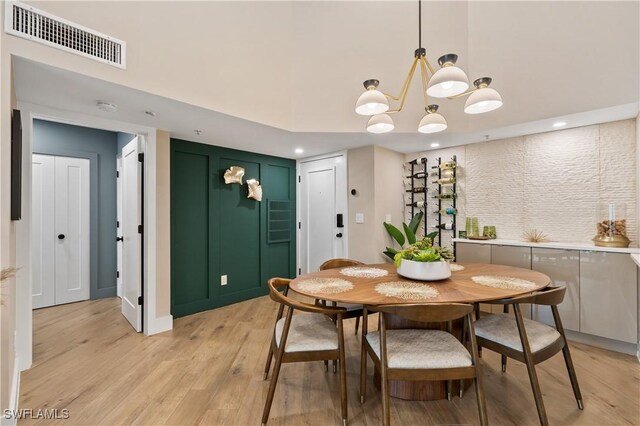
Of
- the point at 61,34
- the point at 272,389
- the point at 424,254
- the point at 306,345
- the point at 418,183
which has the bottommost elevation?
the point at 272,389

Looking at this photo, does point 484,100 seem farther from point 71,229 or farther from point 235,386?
point 71,229

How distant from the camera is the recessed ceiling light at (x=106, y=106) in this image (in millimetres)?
2371

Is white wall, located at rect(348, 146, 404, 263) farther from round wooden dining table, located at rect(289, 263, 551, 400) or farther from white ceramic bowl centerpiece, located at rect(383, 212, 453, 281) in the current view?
white ceramic bowl centerpiece, located at rect(383, 212, 453, 281)

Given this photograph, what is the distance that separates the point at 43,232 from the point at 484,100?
5273 millimetres

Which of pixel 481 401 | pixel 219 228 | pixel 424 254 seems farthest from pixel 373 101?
pixel 219 228

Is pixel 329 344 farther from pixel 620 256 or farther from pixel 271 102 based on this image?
pixel 620 256

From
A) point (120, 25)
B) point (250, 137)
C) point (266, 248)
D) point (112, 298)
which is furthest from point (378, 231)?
point (112, 298)

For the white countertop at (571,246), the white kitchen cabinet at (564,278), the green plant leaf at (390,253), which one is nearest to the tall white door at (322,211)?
the green plant leaf at (390,253)

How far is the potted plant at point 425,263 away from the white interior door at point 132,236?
2.77 metres

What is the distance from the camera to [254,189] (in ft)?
13.8

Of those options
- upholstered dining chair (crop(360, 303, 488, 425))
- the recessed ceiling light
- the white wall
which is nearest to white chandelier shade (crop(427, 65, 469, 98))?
upholstered dining chair (crop(360, 303, 488, 425))

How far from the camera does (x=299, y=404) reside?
6.19ft

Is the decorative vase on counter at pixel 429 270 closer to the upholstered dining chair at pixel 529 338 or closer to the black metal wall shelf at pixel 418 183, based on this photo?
the upholstered dining chair at pixel 529 338

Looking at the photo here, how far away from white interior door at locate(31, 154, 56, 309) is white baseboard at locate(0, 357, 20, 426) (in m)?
2.02
